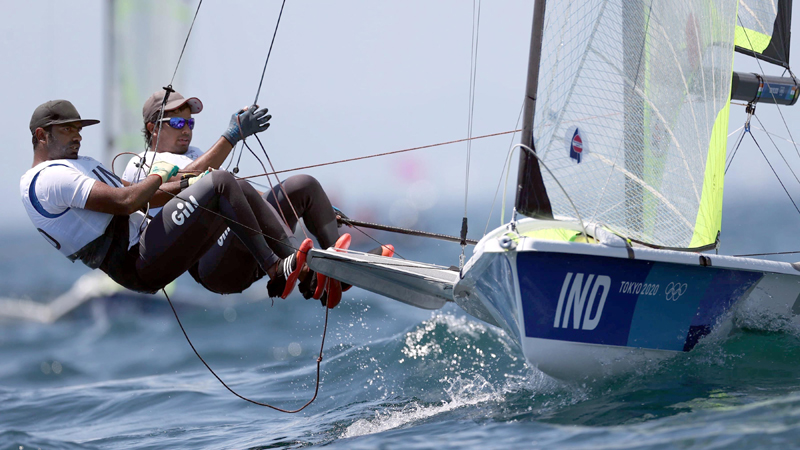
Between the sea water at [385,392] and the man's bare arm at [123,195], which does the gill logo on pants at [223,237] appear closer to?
the man's bare arm at [123,195]

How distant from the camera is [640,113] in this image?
12.1 ft

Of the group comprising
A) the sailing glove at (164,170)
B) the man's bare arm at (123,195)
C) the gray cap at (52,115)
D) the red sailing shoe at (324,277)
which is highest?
the gray cap at (52,115)

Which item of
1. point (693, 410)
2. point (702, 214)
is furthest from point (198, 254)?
point (702, 214)

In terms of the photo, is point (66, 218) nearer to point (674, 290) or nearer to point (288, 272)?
point (288, 272)

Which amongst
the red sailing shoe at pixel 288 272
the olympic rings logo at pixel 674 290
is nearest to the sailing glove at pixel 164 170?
the red sailing shoe at pixel 288 272

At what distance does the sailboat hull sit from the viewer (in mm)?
3031

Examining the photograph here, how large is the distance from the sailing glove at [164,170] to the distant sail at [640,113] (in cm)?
161

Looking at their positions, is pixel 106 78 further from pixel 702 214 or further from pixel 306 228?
pixel 702 214

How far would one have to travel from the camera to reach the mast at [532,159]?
10.6 ft

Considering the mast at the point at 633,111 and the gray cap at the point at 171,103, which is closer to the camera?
the mast at the point at 633,111

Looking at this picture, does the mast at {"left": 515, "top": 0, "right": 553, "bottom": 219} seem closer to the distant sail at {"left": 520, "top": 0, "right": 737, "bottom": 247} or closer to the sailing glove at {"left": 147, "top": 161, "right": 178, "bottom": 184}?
the distant sail at {"left": 520, "top": 0, "right": 737, "bottom": 247}

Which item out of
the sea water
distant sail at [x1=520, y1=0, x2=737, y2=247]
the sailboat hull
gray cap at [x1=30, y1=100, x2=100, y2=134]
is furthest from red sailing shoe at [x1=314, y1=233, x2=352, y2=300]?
gray cap at [x1=30, y1=100, x2=100, y2=134]

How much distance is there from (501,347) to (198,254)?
7.78 feet

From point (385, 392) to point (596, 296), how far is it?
1.76 meters
